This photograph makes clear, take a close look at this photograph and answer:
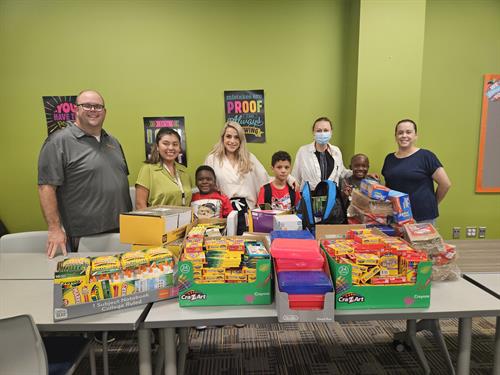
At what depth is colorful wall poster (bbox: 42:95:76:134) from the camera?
12.1 ft

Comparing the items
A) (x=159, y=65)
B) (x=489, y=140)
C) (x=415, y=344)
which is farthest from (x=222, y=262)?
(x=489, y=140)

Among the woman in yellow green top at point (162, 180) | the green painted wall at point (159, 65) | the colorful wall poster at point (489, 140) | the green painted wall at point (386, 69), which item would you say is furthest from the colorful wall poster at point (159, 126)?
the colorful wall poster at point (489, 140)

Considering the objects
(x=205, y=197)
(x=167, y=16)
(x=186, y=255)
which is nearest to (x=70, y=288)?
(x=186, y=255)

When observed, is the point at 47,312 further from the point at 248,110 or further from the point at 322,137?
the point at 248,110

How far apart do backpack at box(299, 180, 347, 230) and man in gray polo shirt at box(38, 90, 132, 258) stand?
139 cm

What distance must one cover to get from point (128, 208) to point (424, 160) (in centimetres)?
244

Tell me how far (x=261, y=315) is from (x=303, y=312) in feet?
0.56

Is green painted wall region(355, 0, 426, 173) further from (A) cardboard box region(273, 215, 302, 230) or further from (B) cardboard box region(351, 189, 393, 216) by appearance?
(A) cardboard box region(273, 215, 302, 230)

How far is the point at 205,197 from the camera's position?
2686mm

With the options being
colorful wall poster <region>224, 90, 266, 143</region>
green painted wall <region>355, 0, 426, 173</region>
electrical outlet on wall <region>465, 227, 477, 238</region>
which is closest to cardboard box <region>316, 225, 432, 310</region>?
green painted wall <region>355, 0, 426, 173</region>

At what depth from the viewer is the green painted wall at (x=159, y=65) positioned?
360cm

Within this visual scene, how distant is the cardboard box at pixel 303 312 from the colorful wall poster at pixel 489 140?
3.84 meters

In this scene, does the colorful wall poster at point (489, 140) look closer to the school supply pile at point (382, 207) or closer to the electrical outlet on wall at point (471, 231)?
the electrical outlet on wall at point (471, 231)

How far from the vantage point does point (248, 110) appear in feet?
12.5
